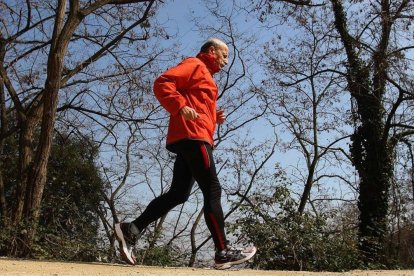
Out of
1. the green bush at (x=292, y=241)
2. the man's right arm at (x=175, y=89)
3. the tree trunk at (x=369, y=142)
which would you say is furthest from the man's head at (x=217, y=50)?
the tree trunk at (x=369, y=142)

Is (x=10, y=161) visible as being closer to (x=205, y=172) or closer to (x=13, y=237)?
(x=13, y=237)

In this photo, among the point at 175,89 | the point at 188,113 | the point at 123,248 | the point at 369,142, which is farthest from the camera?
the point at 369,142

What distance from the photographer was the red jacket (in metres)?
3.71

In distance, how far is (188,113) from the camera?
11.9 feet

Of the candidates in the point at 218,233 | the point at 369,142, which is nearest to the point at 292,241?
the point at 218,233

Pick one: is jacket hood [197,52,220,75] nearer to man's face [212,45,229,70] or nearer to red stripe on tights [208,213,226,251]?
man's face [212,45,229,70]

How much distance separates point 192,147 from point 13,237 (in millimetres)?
4780

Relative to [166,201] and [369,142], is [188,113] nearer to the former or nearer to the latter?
[166,201]

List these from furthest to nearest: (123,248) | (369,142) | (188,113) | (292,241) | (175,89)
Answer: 1. (369,142)
2. (292,241)
3. (123,248)
4. (175,89)
5. (188,113)

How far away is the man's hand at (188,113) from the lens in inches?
143

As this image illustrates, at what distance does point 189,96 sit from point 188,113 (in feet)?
0.96

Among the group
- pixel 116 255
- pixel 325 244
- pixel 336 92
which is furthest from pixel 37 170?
pixel 336 92

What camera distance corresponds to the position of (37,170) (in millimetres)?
8039

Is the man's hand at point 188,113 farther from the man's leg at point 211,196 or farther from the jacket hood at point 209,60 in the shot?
the jacket hood at point 209,60
